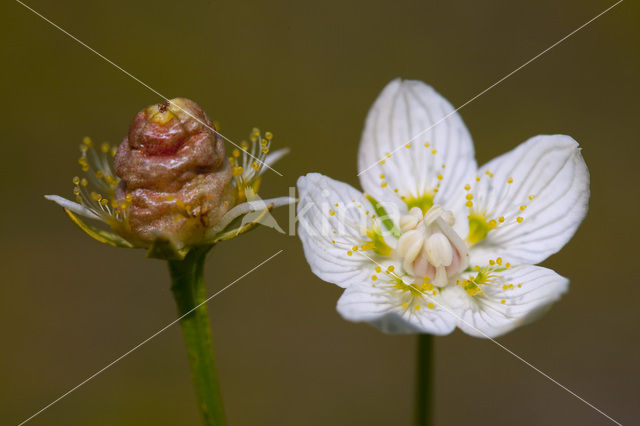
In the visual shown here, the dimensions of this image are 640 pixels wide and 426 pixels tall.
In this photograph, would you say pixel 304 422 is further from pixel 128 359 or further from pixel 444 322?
pixel 444 322

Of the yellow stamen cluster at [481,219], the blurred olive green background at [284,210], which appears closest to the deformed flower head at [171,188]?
the yellow stamen cluster at [481,219]

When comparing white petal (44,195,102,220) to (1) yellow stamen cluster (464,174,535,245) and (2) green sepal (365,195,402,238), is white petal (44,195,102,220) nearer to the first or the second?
(2) green sepal (365,195,402,238)

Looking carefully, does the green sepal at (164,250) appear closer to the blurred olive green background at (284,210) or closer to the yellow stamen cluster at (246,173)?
the yellow stamen cluster at (246,173)

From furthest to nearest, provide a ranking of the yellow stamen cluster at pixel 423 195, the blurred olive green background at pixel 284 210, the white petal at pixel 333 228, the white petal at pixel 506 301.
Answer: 1. the blurred olive green background at pixel 284 210
2. the yellow stamen cluster at pixel 423 195
3. the white petal at pixel 333 228
4. the white petal at pixel 506 301

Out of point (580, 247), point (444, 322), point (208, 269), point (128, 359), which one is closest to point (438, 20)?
point (580, 247)

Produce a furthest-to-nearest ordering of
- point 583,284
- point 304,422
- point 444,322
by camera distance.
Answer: point 583,284 < point 304,422 < point 444,322

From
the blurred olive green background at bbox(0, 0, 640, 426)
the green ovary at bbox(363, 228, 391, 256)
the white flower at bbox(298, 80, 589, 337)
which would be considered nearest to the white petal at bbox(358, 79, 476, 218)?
the white flower at bbox(298, 80, 589, 337)

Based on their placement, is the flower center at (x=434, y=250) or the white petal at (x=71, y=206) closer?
the white petal at (x=71, y=206)

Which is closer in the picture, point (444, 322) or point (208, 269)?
point (444, 322)
